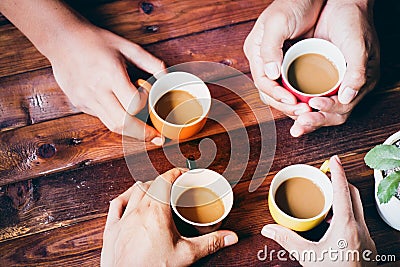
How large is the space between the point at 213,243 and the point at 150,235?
6.7 inches

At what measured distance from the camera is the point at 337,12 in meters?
1.40

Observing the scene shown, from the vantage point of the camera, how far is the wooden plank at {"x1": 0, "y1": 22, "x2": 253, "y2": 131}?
1.46 m

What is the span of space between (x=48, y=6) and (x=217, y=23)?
0.52 meters

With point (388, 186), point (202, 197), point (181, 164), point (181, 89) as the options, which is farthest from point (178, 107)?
point (388, 186)

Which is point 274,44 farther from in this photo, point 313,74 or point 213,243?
point 213,243

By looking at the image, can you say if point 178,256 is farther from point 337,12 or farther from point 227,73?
point 337,12

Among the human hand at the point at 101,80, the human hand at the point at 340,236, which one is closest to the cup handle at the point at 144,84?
the human hand at the point at 101,80

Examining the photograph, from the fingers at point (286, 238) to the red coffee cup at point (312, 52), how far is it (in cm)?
36

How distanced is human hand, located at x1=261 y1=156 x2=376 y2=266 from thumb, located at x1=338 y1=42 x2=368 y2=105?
18 centimetres

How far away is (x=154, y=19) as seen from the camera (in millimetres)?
1563

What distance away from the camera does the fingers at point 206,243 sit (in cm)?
123

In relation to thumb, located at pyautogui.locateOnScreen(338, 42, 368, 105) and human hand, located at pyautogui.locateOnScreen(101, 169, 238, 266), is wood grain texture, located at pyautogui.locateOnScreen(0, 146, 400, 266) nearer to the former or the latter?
human hand, located at pyautogui.locateOnScreen(101, 169, 238, 266)

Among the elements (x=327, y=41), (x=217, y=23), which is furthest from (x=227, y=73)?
(x=327, y=41)

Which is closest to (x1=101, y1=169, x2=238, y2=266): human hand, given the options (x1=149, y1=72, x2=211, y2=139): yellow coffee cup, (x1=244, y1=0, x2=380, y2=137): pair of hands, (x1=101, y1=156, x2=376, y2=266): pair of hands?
(x1=101, y1=156, x2=376, y2=266): pair of hands
